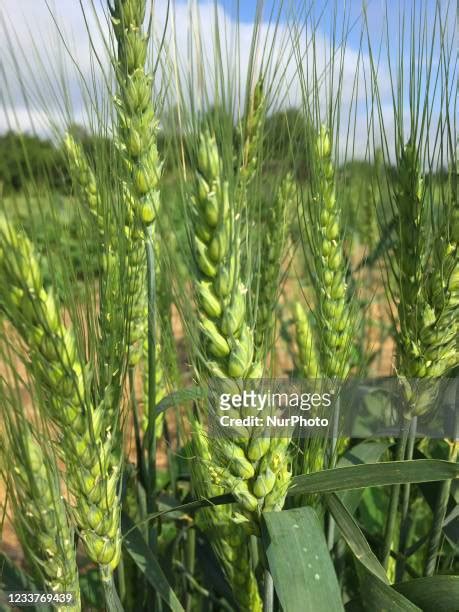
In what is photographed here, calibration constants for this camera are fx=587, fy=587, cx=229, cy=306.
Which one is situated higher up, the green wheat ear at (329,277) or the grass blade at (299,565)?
the green wheat ear at (329,277)

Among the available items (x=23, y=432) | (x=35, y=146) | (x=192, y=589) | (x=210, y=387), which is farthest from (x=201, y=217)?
(x=192, y=589)

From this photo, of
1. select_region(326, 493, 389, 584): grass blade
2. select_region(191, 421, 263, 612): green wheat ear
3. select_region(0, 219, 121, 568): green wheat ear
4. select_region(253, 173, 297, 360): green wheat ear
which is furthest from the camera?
select_region(253, 173, 297, 360): green wheat ear

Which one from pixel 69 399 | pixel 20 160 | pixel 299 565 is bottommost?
pixel 299 565

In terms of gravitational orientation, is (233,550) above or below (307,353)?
below

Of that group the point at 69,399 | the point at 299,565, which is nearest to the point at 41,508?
the point at 69,399

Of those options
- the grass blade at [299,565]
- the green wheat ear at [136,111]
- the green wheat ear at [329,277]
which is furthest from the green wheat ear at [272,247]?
the grass blade at [299,565]

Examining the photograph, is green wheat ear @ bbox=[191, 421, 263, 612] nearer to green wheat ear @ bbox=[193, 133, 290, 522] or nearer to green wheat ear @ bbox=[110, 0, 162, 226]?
green wheat ear @ bbox=[193, 133, 290, 522]

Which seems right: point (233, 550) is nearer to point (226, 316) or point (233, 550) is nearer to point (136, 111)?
point (226, 316)

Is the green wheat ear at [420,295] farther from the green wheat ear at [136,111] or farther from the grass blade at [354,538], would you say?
the green wheat ear at [136,111]

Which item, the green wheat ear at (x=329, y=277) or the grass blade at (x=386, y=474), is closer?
the grass blade at (x=386, y=474)

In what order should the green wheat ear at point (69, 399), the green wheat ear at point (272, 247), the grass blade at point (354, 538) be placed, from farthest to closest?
1. the green wheat ear at point (272, 247)
2. the grass blade at point (354, 538)
3. the green wheat ear at point (69, 399)

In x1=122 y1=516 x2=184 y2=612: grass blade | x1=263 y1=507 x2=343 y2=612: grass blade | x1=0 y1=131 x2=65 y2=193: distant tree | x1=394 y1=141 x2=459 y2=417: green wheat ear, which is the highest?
x1=0 y1=131 x2=65 y2=193: distant tree

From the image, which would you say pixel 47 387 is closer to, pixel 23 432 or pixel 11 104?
pixel 23 432

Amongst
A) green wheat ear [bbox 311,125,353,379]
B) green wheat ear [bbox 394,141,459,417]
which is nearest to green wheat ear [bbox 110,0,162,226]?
green wheat ear [bbox 311,125,353,379]
